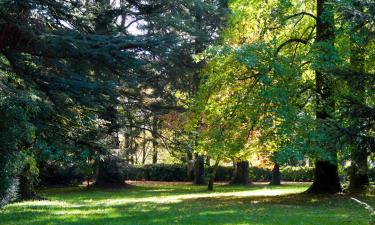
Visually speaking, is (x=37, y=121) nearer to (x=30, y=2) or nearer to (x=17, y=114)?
(x=17, y=114)

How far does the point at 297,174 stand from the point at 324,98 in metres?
24.7

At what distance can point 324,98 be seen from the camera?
18.1m

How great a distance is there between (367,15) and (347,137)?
7.45 ft

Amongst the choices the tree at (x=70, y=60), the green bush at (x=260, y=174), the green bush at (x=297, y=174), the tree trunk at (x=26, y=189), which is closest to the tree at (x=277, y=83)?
the tree at (x=70, y=60)

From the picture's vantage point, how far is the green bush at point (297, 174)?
40.9m

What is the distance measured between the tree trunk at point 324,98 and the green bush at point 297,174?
66.5 feet

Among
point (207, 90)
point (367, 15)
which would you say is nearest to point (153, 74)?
point (207, 90)

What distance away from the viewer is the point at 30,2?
10602mm

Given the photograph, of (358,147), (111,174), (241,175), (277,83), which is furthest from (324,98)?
(241,175)

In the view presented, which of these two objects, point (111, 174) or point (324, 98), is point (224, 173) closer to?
point (111, 174)

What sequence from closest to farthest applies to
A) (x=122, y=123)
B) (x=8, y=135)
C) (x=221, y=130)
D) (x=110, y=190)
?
(x=8, y=135), (x=221, y=130), (x=122, y=123), (x=110, y=190)

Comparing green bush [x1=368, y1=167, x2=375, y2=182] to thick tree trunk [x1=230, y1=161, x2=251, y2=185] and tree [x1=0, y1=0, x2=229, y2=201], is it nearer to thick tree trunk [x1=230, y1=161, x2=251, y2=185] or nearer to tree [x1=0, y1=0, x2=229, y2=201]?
thick tree trunk [x1=230, y1=161, x2=251, y2=185]

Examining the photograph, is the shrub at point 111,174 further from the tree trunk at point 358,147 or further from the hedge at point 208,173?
the tree trunk at point 358,147

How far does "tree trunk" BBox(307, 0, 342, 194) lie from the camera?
16.8 meters
